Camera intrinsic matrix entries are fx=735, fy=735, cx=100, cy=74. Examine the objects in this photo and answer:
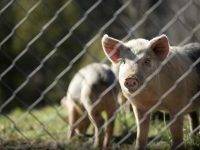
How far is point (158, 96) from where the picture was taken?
5277 mm

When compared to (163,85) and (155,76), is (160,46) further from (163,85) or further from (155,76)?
(163,85)

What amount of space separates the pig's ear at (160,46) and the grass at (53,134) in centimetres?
54

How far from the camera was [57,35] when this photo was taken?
9594 mm

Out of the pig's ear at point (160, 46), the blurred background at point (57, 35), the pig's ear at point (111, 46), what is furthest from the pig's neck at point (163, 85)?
the blurred background at point (57, 35)

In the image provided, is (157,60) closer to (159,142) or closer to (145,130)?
(145,130)

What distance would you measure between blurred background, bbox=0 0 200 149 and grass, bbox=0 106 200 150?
21 mm

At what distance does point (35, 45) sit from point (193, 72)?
4.42 meters

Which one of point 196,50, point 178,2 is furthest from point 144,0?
point 196,50

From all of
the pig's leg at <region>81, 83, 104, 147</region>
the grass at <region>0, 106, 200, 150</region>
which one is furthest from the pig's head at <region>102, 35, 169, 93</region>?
the pig's leg at <region>81, 83, 104, 147</region>

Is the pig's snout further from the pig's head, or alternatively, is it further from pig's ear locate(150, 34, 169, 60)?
pig's ear locate(150, 34, 169, 60)

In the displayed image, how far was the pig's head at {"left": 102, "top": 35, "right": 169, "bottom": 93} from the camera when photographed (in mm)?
4727

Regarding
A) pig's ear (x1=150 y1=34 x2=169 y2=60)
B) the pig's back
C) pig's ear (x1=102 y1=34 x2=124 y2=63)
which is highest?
pig's ear (x1=102 y1=34 x2=124 y2=63)

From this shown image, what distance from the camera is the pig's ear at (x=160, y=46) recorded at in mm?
4832

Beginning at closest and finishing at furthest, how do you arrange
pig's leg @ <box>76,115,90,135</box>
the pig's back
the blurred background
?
the pig's back < the blurred background < pig's leg @ <box>76,115,90,135</box>
